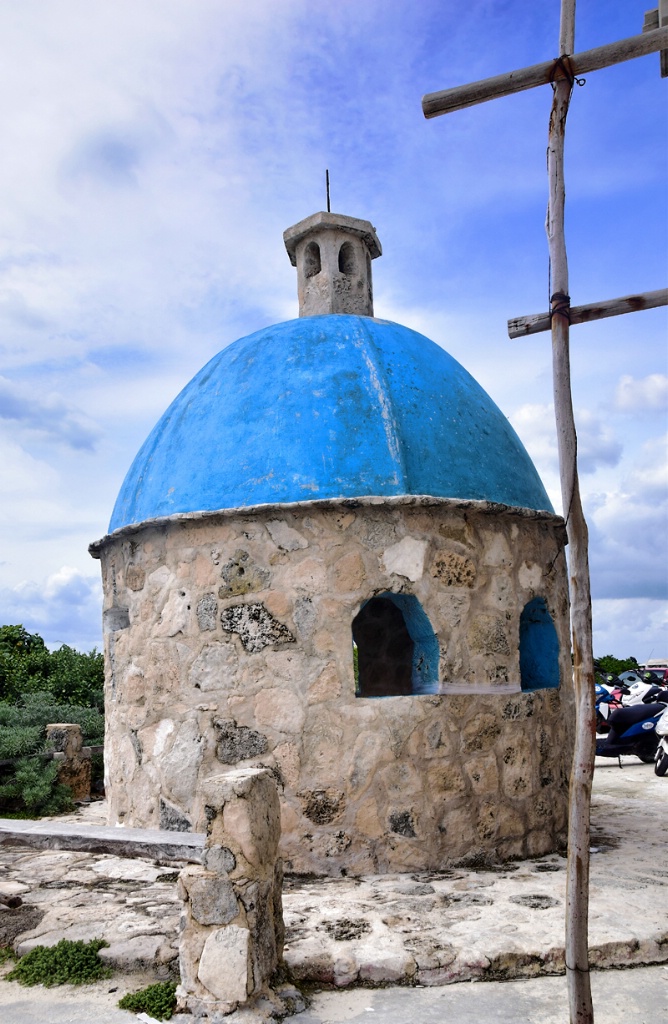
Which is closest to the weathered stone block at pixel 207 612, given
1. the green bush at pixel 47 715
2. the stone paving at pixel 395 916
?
the stone paving at pixel 395 916

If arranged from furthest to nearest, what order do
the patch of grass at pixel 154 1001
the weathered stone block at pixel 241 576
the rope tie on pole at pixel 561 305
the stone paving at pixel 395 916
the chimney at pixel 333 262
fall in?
1. the chimney at pixel 333 262
2. the weathered stone block at pixel 241 576
3. the stone paving at pixel 395 916
4. the patch of grass at pixel 154 1001
5. the rope tie on pole at pixel 561 305

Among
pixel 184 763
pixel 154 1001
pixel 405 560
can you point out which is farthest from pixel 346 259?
pixel 154 1001

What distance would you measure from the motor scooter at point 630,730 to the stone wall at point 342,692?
5.26m

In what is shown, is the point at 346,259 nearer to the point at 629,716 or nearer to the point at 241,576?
the point at 241,576

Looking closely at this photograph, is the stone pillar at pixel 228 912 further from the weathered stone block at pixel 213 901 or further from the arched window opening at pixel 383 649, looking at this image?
the arched window opening at pixel 383 649

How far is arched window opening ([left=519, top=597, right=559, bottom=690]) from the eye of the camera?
22.9 ft

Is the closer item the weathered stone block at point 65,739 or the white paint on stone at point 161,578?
the white paint on stone at point 161,578

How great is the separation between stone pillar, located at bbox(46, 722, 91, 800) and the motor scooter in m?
6.45

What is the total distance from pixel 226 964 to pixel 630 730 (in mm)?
8883

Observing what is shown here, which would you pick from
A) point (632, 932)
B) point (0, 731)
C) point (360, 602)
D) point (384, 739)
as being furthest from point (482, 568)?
point (0, 731)

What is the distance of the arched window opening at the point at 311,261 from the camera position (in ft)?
27.0

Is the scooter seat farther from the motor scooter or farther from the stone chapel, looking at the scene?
Answer: the stone chapel

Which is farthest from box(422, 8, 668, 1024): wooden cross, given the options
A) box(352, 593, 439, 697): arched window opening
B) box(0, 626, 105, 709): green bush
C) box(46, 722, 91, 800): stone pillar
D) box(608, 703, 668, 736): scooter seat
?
box(0, 626, 105, 709): green bush

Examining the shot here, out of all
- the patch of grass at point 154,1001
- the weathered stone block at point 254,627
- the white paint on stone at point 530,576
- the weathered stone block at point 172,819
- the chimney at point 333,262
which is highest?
the chimney at point 333,262
